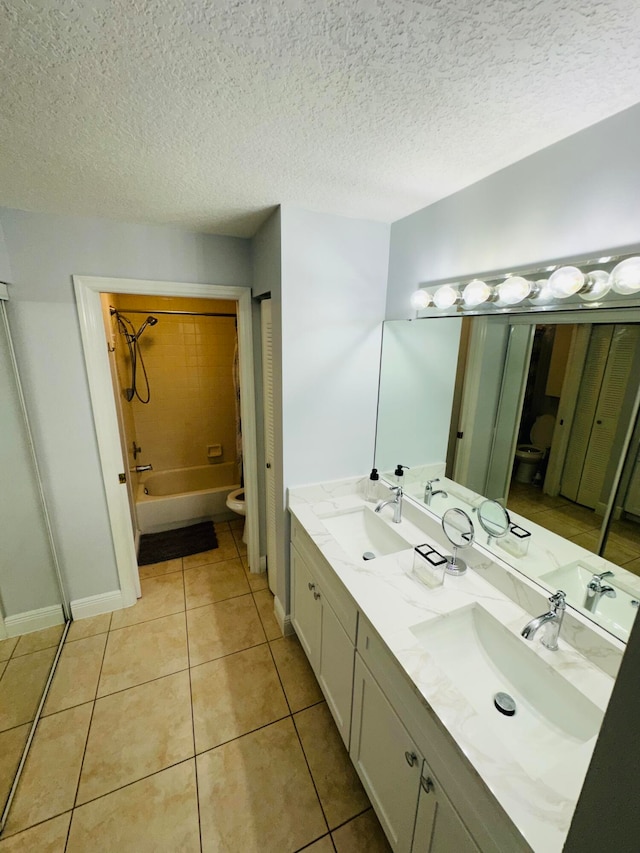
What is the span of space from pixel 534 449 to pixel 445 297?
701 millimetres

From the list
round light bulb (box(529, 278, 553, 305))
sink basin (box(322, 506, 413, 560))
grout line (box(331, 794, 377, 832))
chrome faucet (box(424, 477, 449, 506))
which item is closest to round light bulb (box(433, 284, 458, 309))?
round light bulb (box(529, 278, 553, 305))

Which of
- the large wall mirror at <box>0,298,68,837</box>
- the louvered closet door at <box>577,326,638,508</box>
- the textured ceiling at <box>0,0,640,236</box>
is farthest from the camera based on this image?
the large wall mirror at <box>0,298,68,837</box>

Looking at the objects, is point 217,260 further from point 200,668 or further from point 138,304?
point 200,668

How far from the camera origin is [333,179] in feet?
4.27

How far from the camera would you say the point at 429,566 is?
53.4 inches

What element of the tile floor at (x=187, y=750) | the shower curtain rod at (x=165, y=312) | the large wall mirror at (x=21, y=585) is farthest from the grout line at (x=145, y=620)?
the shower curtain rod at (x=165, y=312)

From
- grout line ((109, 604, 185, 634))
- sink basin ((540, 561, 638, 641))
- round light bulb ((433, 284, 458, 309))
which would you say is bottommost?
grout line ((109, 604, 185, 634))

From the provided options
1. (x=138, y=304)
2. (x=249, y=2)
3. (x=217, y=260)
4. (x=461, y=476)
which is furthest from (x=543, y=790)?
(x=138, y=304)

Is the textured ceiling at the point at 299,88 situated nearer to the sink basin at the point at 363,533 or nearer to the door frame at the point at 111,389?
the door frame at the point at 111,389

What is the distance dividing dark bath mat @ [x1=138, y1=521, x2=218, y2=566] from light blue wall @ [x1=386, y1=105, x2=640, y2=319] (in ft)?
8.57

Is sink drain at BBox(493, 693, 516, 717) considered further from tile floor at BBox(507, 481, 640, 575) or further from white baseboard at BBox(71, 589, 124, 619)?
white baseboard at BBox(71, 589, 124, 619)

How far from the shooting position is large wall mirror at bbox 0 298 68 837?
1.60 metres

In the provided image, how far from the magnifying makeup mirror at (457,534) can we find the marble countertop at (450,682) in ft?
0.12

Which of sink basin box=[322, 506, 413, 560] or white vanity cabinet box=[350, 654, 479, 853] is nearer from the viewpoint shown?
white vanity cabinet box=[350, 654, 479, 853]
